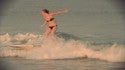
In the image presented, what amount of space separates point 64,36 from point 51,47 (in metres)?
0.10

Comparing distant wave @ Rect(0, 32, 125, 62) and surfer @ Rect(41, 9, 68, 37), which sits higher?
surfer @ Rect(41, 9, 68, 37)

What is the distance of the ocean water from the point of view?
2479 mm

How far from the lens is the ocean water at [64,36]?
8.13ft

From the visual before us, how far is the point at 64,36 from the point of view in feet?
8.22

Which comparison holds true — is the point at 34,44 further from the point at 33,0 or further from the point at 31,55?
the point at 33,0

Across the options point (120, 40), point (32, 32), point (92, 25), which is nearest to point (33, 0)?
point (32, 32)

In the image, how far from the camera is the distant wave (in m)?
2.48

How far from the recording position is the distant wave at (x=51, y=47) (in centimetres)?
248

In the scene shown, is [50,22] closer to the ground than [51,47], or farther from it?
farther from it

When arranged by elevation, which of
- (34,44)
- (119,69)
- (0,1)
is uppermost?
(0,1)

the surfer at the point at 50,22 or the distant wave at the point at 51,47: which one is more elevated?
the surfer at the point at 50,22

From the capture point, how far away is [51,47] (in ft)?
8.21

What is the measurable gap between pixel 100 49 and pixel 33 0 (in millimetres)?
496

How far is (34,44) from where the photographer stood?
2.51m
